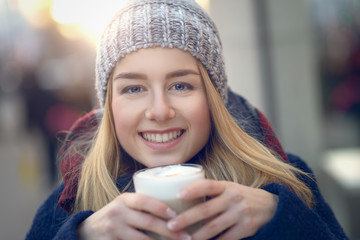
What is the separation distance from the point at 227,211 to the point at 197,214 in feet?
0.47

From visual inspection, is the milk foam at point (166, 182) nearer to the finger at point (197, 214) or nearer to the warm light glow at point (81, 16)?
the finger at point (197, 214)

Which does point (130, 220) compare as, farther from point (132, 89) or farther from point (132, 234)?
point (132, 89)

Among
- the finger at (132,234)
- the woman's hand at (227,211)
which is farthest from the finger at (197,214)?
the finger at (132,234)

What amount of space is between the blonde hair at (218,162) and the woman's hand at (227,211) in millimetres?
223

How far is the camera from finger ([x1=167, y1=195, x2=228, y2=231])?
133cm

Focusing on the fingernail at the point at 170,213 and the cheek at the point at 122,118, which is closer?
the fingernail at the point at 170,213

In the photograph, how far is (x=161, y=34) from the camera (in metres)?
1.65

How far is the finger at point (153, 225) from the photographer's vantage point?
1.34 meters

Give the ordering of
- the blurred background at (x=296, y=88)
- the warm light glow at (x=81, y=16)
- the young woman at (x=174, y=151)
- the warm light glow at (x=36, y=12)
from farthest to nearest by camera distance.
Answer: the warm light glow at (x=36, y=12)
the warm light glow at (x=81, y=16)
the blurred background at (x=296, y=88)
the young woman at (x=174, y=151)

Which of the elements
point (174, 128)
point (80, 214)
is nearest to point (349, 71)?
point (174, 128)

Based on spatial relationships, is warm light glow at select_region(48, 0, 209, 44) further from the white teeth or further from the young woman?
the white teeth

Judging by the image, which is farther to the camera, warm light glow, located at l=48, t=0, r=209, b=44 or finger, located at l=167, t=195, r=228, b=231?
warm light glow, located at l=48, t=0, r=209, b=44

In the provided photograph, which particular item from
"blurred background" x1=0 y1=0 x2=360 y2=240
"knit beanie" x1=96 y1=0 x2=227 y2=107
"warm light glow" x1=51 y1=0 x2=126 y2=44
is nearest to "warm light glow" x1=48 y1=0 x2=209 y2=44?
"warm light glow" x1=51 y1=0 x2=126 y2=44

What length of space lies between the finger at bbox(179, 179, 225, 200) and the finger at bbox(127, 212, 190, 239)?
0.42ft
